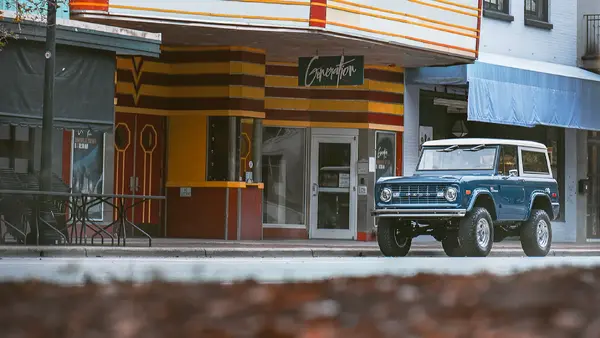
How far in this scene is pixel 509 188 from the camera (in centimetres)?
2119

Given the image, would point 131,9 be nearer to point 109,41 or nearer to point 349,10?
point 109,41

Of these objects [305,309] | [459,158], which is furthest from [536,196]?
[305,309]

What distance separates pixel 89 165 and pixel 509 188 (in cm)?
801

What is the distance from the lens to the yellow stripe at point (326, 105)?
Result: 26750mm

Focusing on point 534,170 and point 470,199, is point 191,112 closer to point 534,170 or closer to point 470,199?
point 534,170

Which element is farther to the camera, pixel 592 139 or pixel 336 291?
pixel 592 139

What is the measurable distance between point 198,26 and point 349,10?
300cm

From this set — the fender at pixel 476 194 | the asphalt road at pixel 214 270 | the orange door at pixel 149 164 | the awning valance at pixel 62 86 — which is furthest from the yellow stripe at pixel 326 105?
the asphalt road at pixel 214 270

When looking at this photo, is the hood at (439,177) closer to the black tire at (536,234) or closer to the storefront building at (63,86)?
the black tire at (536,234)

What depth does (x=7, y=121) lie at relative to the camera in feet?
68.0

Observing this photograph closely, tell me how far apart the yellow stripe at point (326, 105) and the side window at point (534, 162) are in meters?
5.60

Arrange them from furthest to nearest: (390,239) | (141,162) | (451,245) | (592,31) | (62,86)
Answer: (592,31) → (141,162) → (62,86) → (451,245) → (390,239)

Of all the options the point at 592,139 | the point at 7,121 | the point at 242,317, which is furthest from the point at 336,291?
the point at 592,139

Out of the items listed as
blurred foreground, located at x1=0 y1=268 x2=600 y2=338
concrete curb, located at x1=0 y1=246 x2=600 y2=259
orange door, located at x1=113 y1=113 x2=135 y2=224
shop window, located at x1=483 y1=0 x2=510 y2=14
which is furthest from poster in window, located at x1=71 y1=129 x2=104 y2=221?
blurred foreground, located at x1=0 y1=268 x2=600 y2=338
